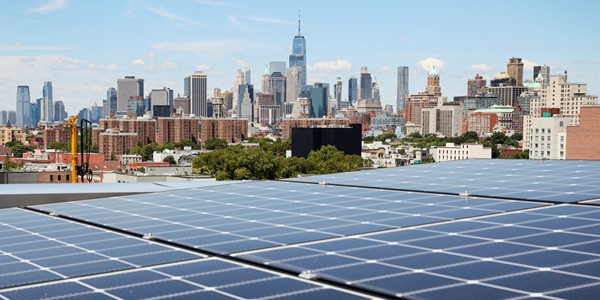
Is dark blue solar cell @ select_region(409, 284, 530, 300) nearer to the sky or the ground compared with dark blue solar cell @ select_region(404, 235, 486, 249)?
nearer to the ground

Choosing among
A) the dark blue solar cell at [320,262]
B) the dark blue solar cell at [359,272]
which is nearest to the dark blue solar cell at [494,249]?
the dark blue solar cell at [359,272]

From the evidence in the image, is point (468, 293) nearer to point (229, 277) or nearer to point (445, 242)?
point (445, 242)

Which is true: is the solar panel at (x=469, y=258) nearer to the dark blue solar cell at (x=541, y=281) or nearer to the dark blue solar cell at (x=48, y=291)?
the dark blue solar cell at (x=541, y=281)

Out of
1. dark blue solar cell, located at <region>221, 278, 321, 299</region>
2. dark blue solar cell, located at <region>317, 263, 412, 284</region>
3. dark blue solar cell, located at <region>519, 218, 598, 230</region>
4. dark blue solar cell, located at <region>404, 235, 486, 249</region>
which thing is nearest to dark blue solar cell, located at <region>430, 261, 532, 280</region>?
dark blue solar cell, located at <region>317, 263, 412, 284</region>

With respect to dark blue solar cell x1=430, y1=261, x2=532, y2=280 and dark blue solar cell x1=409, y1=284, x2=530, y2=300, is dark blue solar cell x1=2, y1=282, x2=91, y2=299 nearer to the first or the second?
dark blue solar cell x1=409, y1=284, x2=530, y2=300

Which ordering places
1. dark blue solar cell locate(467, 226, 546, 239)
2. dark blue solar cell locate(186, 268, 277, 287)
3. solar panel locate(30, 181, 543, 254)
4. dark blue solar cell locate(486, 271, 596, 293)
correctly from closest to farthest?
1. dark blue solar cell locate(486, 271, 596, 293)
2. dark blue solar cell locate(186, 268, 277, 287)
3. dark blue solar cell locate(467, 226, 546, 239)
4. solar panel locate(30, 181, 543, 254)

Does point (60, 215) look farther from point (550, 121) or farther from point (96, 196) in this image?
point (550, 121)
